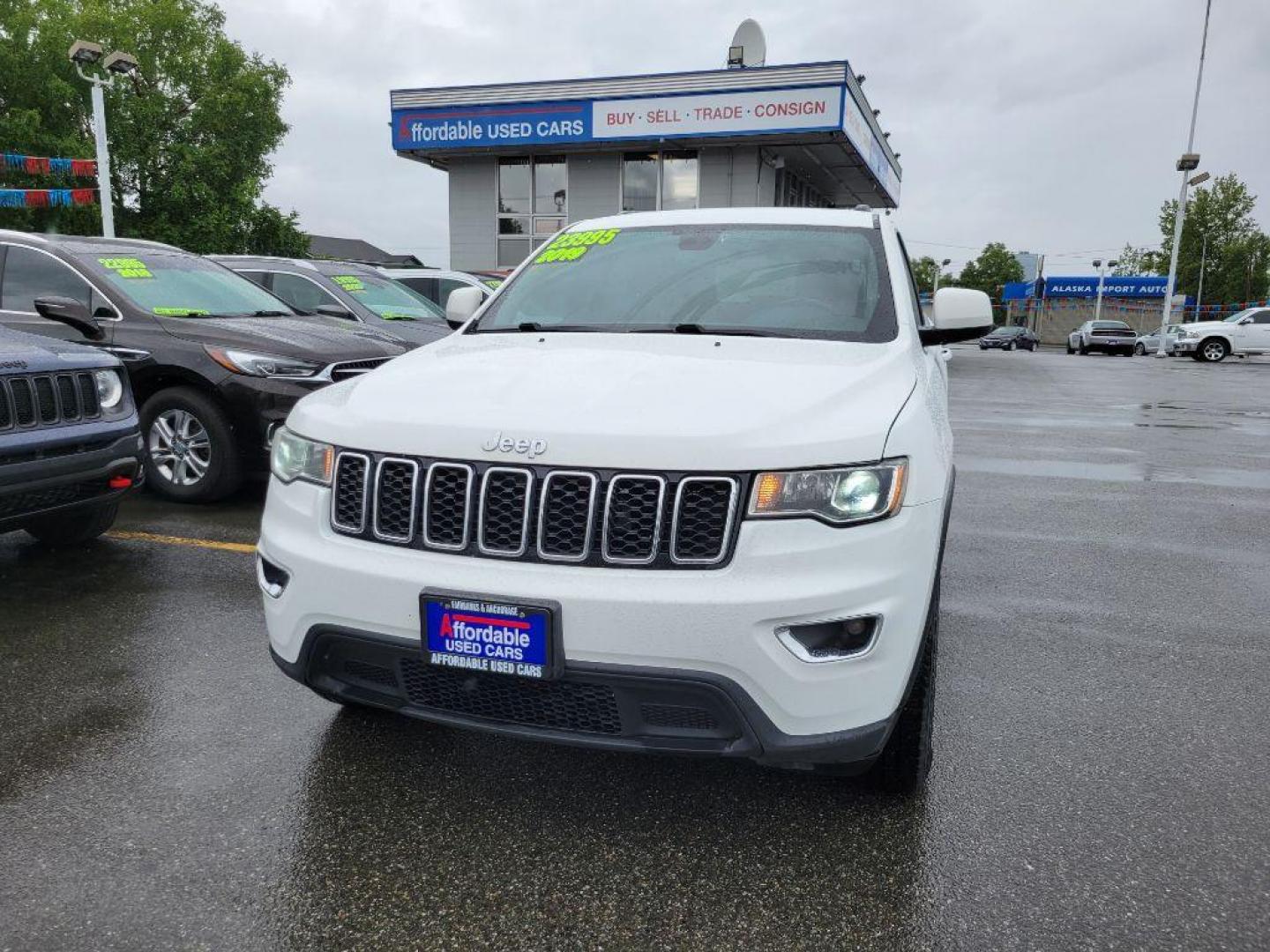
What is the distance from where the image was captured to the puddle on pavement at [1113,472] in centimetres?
809

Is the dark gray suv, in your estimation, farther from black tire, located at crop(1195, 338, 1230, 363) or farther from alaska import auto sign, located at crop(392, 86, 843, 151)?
black tire, located at crop(1195, 338, 1230, 363)

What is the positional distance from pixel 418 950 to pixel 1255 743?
2738 mm

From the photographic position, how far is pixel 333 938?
2.12 meters

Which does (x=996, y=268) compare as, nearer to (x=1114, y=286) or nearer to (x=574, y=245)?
(x=1114, y=286)

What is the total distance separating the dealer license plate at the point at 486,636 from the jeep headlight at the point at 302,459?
0.53 meters

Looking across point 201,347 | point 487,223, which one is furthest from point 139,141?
point 201,347

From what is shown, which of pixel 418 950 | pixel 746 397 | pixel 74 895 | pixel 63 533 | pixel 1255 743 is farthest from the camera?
pixel 63 533

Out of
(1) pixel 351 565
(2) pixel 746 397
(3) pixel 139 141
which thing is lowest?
(1) pixel 351 565

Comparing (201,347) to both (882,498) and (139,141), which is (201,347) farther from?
(139,141)

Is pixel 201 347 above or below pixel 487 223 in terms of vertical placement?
below

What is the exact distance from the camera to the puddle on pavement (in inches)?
319

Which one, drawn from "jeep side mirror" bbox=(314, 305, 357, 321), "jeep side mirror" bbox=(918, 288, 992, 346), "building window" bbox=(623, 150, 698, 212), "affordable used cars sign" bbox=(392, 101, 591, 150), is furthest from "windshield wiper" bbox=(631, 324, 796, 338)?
"building window" bbox=(623, 150, 698, 212)

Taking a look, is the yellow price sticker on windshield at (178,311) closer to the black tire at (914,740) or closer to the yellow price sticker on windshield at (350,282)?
the yellow price sticker on windshield at (350,282)

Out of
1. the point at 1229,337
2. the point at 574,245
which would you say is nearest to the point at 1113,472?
the point at 574,245
